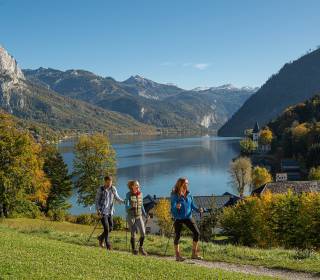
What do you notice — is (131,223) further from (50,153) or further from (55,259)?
(50,153)

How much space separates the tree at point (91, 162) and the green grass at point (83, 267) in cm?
4137

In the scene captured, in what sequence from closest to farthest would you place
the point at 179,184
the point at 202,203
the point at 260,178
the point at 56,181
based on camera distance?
the point at 179,184
the point at 56,181
the point at 202,203
the point at 260,178

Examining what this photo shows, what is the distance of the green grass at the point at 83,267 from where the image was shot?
40.6 feet

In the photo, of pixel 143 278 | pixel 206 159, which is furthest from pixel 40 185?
pixel 206 159

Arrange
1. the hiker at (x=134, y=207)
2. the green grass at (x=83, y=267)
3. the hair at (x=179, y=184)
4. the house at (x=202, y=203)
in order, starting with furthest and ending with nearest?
the house at (x=202, y=203) < the hiker at (x=134, y=207) < the hair at (x=179, y=184) < the green grass at (x=83, y=267)

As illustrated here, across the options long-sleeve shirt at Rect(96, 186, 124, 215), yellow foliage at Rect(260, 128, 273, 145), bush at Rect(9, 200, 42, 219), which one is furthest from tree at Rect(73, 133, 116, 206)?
yellow foliage at Rect(260, 128, 273, 145)

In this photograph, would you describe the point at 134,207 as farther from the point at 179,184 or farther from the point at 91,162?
the point at 91,162

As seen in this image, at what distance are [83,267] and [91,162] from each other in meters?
44.5

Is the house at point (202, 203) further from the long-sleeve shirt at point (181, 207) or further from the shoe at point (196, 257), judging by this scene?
the long-sleeve shirt at point (181, 207)

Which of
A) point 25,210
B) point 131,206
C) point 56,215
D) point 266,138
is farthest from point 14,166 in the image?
point 266,138

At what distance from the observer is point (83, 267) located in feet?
43.5

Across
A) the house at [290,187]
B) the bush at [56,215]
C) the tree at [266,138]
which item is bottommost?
the bush at [56,215]

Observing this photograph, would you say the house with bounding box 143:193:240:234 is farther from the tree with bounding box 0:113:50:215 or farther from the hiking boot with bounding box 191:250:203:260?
the hiking boot with bounding box 191:250:203:260

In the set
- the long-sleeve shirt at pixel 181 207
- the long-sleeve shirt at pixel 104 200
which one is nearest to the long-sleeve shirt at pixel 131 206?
the long-sleeve shirt at pixel 104 200
